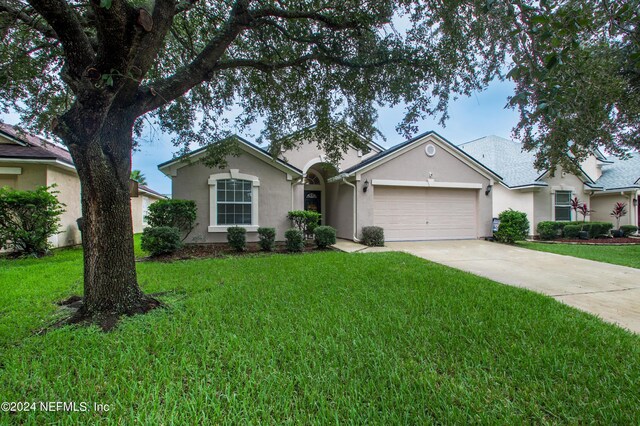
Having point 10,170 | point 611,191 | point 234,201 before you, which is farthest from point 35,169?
point 611,191

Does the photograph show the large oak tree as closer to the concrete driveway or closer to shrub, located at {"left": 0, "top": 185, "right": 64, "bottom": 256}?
shrub, located at {"left": 0, "top": 185, "right": 64, "bottom": 256}

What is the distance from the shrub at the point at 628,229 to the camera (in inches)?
604

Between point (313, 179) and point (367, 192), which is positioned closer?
point (367, 192)

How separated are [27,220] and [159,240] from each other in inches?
163

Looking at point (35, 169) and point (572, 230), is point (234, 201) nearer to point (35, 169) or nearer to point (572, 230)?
point (35, 169)

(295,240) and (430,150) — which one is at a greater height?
(430,150)

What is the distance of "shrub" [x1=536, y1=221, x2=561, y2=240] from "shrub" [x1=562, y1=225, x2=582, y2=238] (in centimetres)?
38

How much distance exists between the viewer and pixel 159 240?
847 centimetres

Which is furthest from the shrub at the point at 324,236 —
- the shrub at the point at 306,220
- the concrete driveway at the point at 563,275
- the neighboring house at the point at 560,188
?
the neighboring house at the point at 560,188

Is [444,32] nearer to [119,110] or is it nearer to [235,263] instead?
[119,110]

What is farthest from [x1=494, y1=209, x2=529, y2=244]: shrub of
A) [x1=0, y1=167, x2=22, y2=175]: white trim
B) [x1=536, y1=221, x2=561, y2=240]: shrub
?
[x1=0, y1=167, x2=22, y2=175]: white trim

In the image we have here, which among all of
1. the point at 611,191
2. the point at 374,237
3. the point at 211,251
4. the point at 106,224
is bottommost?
the point at 211,251

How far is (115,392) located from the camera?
226 cm

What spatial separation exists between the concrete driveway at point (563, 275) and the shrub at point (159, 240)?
7.68 m
